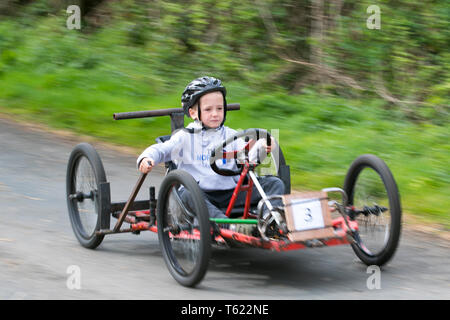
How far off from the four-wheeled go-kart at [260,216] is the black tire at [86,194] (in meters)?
0.02

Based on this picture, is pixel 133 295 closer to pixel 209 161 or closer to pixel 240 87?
pixel 209 161

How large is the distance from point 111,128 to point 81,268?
4.29 meters

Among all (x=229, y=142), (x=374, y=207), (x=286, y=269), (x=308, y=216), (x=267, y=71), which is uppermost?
(x=267, y=71)

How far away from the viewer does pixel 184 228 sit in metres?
4.80

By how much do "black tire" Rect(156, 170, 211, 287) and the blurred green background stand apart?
2.89m

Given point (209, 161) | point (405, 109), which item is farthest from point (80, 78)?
point (209, 161)

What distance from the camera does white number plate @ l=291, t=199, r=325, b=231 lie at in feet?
14.7

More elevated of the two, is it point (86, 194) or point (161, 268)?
point (86, 194)

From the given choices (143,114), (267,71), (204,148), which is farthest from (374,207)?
(267,71)

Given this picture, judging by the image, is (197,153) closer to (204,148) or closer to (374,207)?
(204,148)

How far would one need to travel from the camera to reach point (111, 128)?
30.4 ft

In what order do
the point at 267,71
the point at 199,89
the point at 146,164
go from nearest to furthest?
the point at 146,164
the point at 199,89
the point at 267,71

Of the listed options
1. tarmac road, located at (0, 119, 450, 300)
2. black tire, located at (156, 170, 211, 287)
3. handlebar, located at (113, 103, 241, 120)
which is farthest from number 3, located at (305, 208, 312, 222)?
handlebar, located at (113, 103, 241, 120)

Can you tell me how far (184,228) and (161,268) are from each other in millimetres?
532
